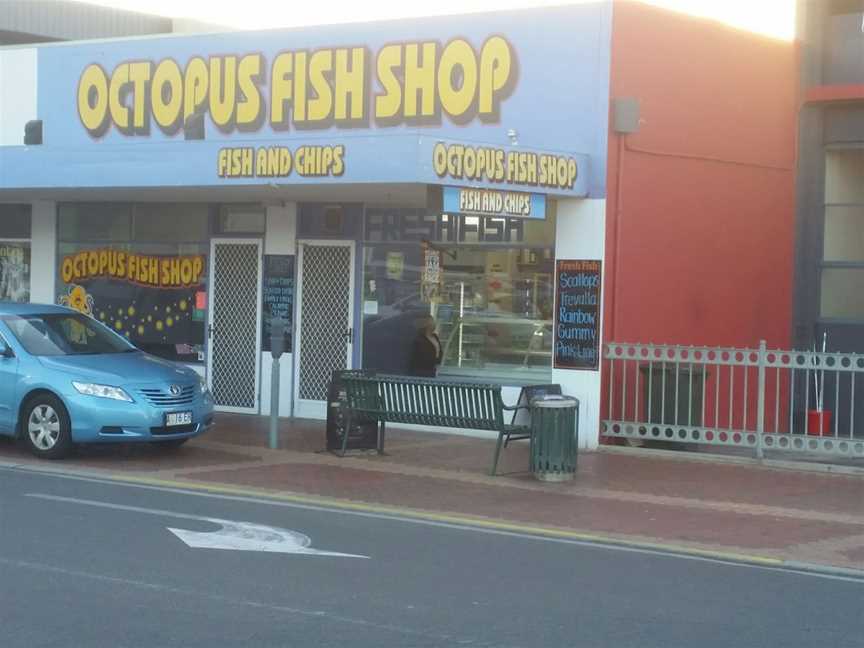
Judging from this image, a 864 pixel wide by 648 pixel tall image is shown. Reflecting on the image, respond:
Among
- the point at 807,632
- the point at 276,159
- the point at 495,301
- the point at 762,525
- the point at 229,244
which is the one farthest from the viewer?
the point at 229,244

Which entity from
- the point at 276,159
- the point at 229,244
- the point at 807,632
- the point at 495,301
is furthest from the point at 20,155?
the point at 807,632

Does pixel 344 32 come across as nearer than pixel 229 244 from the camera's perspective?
Yes

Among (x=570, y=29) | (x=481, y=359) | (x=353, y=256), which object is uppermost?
(x=570, y=29)

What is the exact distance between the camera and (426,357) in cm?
1717

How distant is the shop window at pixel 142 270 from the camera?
19.2 metres

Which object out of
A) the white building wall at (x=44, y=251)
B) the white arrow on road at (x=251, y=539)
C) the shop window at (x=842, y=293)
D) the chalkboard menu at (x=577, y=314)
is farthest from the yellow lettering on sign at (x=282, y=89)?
the white arrow on road at (x=251, y=539)

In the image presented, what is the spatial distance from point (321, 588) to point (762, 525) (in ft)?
15.1

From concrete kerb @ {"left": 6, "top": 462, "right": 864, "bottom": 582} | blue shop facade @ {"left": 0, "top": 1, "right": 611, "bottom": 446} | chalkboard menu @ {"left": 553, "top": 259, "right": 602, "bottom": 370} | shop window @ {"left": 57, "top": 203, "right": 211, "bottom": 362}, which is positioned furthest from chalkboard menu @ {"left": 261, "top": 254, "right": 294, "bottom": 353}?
concrete kerb @ {"left": 6, "top": 462, "right": 864, "bottom": 582}

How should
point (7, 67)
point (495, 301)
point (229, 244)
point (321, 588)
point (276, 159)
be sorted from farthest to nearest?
point (7, 67) < point (229, 244) < point (495, 301) < point (276, 159) < point (321, 588)

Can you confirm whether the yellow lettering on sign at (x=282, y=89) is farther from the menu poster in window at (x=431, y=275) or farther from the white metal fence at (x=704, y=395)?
the white metal fence at (x=704, y=395)

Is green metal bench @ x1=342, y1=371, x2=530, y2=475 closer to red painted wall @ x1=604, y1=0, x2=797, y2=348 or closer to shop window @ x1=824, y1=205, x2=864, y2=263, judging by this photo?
red painted wall @ x1=604, y1=0, x2=797, y2=348

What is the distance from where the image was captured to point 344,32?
56.1 ft

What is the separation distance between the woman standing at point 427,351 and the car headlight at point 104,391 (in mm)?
4542

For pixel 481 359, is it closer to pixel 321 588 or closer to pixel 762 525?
pixel 762 525
